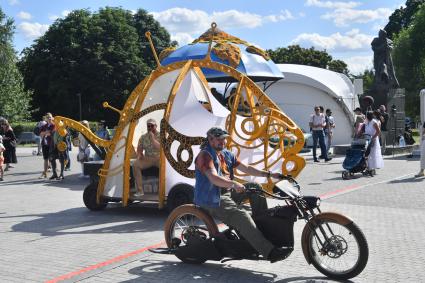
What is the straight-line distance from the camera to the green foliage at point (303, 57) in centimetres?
6769

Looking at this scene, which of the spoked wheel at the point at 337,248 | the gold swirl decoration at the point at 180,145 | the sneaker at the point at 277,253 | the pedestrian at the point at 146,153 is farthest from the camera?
the pedestrian at the point at 146,153

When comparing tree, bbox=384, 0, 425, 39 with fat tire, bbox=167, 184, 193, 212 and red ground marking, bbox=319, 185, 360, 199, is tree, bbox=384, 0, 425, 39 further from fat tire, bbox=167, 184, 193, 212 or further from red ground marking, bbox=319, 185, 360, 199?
fat tire, bbox=167, 184, 193, 212

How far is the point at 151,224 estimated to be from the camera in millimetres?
9297

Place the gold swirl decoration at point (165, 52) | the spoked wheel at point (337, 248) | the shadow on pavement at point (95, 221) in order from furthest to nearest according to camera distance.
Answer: the gold swirl decoration at point (165, 52) → the shadow on pavement at point (95, 221) → the spoked wheel at point (337, 248)

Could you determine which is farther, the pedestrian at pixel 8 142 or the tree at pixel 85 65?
the tree at pixel 85 65

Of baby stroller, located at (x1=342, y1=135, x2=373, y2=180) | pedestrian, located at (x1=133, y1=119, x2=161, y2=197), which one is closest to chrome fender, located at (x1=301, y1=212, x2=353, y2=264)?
pedestrian, located at (x1=133, y1=119, x2=161, y2=197)

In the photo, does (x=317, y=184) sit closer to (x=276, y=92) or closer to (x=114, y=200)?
(x=114, y=200)

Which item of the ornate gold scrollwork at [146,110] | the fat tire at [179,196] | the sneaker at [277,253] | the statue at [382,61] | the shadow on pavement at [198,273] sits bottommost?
the shadow on pavement at [198,273]

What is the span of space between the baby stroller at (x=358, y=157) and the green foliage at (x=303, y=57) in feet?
171

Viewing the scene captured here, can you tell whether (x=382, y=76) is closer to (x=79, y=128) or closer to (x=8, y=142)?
(x=8, y=142)

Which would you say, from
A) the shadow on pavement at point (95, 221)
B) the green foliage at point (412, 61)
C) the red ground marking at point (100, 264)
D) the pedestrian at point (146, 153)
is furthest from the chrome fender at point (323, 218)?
the green foliage at point (412, 61)

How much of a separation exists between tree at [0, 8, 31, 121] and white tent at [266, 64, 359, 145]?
2186cm

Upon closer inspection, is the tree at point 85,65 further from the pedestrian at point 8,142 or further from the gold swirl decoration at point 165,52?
the gold swirl decoration at point 165,52

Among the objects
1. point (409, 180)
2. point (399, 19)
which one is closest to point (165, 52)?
point (409, 180)
